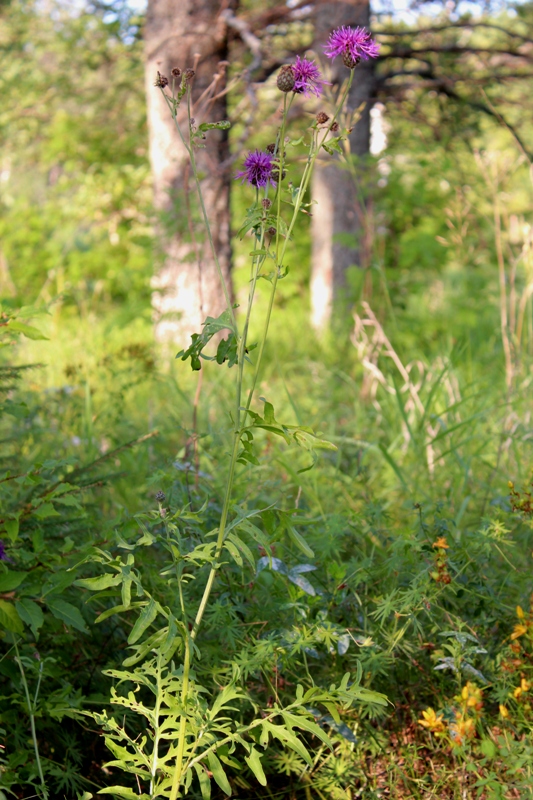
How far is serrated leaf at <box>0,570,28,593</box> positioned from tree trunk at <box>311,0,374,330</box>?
4.73 metres

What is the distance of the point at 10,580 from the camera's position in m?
1.46

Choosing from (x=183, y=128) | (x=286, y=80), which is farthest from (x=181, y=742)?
(x=183, y=128)

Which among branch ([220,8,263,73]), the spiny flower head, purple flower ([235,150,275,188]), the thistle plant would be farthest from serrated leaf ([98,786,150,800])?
branch ([220,8,263,73])

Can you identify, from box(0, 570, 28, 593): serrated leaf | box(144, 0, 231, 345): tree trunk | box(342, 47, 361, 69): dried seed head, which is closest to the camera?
box(342, 47, 361, 69): dried seed head

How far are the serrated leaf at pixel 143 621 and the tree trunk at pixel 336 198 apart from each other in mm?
4902

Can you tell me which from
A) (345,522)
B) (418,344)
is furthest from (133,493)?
(418,344)

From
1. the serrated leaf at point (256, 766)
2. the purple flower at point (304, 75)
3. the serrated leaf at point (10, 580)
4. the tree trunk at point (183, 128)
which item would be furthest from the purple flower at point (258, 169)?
the tree trunk at point (183, 128)

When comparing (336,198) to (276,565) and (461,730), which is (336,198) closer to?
(276,565)

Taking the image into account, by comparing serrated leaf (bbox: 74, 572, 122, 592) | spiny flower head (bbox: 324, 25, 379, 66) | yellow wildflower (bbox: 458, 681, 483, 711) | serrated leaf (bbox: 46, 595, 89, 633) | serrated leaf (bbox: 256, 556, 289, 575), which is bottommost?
yellow wildflower (bbox: 458, 681, 483, 711)

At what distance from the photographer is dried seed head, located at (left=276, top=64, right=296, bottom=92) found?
4.26ft

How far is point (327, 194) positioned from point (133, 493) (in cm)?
466

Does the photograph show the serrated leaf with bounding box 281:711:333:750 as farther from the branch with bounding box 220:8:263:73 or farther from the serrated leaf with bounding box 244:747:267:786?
the branch with bounding box 220:8:263:73

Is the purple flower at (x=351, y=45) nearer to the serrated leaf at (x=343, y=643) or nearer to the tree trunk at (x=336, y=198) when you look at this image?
the serrated leaf at (x=343, y=643)

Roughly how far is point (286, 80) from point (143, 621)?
0.94m
